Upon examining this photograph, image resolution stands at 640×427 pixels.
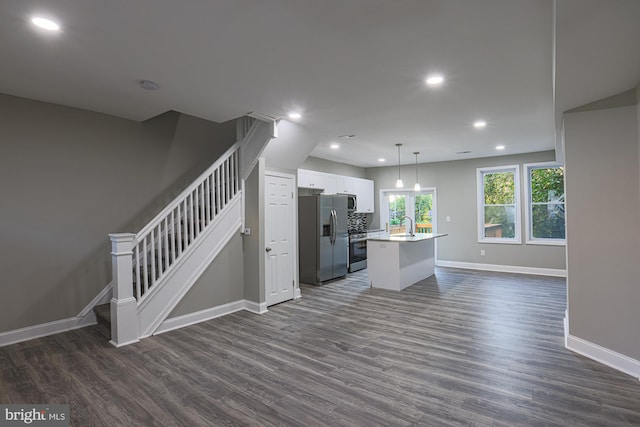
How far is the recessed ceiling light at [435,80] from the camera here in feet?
9.76

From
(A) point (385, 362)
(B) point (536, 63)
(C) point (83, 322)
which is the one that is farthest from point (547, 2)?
(C) point (83, 322)

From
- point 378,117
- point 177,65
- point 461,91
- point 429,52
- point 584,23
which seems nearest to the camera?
point 584,23

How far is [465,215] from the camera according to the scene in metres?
7.73

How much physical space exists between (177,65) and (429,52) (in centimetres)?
206

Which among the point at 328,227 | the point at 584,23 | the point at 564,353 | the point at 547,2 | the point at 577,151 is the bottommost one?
the point at 564,353

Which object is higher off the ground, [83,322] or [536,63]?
[536,63]

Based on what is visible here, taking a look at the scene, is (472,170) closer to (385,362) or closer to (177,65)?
(385,362)

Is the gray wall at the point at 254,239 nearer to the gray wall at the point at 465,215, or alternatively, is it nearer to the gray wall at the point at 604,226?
the gray wall at the point at 604,226

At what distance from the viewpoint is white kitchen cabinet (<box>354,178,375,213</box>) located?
27.1 feet

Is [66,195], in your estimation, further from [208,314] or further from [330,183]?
[330,183]

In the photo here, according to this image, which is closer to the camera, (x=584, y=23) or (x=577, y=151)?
(x=584, y=23)

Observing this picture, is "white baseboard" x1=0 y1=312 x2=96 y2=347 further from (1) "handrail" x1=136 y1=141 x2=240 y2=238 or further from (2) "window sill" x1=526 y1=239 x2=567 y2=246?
(2) "window sill" x1=526 y1=239 x2=567 y2=246

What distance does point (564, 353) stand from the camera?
3.05 meters

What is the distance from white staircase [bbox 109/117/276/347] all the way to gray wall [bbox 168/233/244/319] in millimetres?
86
